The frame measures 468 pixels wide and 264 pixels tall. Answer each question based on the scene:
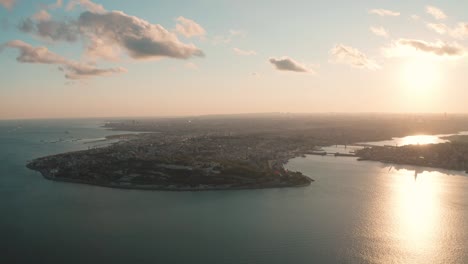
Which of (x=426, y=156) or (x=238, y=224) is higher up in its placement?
(x=426, y=156)

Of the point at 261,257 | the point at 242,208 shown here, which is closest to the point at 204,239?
the point at 261,257

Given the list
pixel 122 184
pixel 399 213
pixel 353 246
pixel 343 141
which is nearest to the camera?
pixel 353 246

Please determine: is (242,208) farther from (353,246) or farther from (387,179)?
(387,179)

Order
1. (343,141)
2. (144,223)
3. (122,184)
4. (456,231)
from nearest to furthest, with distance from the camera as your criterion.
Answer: (456,231), (144,223), (122,184), (343,141)

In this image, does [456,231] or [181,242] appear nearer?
[181,242]

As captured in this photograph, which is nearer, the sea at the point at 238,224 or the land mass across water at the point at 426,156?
the sea at the point at 238,224

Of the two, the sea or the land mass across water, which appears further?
the land mass across water

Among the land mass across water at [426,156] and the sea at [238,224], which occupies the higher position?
the land mass across water at [426,156]

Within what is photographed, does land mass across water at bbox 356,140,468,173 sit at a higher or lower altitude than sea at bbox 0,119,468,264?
higher
